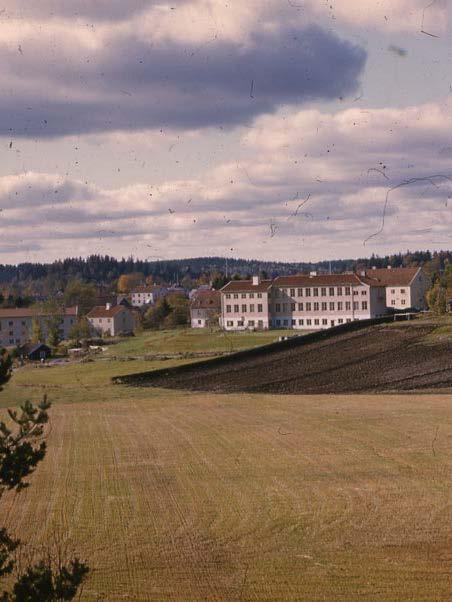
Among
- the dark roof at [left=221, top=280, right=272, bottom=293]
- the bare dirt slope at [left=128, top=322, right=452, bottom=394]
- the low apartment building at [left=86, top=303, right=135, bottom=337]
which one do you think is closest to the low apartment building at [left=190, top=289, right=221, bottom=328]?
the dark roof at [left=221, top=280, right=272, bottom=293]

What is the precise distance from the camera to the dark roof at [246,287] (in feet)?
397

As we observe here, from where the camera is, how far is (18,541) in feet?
54.9

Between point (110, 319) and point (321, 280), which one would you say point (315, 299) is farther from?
point (110, 319)

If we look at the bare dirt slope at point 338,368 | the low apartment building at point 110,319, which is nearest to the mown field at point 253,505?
the bare dirt slope at point 338,368

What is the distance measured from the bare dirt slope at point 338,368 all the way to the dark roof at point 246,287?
4066 cm

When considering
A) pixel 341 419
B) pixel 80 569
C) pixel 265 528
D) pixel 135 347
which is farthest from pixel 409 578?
pixel 135 347

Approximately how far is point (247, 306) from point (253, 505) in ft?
310

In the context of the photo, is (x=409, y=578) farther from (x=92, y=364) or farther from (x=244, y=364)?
(x=92, y=364)

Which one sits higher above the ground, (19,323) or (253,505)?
(19,323)

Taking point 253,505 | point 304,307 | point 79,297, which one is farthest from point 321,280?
point 253,505

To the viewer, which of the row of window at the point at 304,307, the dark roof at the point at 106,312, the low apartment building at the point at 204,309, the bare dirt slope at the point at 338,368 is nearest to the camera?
the bare dirt slope at the point at 338,368

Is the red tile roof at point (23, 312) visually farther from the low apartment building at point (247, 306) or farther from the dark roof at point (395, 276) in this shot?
the dark roof at point (395, 276)

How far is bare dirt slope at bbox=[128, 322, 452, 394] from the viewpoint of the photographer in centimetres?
6153

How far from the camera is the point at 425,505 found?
2622cm
